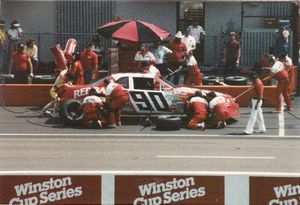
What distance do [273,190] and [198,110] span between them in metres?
9.76

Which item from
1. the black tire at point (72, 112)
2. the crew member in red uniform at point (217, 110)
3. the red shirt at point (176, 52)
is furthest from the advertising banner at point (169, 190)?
the red shirt at point (176, 52)

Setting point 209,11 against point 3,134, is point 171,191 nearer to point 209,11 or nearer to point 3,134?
point 3,134

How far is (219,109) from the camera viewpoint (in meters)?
18.7

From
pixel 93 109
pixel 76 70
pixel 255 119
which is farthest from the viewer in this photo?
pixel 76 70

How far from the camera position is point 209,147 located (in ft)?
53.9

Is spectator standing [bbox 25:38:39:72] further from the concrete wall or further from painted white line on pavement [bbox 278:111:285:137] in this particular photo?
painted white line on pavement [bbox 278:111:285:137]

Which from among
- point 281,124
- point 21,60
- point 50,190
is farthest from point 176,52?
point 50,190

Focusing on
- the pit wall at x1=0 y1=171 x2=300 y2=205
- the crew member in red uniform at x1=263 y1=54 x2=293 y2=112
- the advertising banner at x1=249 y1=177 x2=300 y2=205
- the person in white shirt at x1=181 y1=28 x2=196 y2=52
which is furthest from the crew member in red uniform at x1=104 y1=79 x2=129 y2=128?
the advertising banner at x1=249 y1=177 x2=300 y2=205

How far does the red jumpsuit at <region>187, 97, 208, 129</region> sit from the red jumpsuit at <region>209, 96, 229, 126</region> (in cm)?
18

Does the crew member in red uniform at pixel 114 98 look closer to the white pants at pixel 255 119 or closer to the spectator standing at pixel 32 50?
the white pants at pixel 255 119

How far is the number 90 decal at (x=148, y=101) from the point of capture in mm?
19297

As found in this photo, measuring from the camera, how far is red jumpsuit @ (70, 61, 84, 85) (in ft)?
69.5

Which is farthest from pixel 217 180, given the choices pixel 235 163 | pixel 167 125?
pixel 167 125

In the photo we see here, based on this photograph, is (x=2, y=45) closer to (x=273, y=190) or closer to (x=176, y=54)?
(x=176, y=54)
